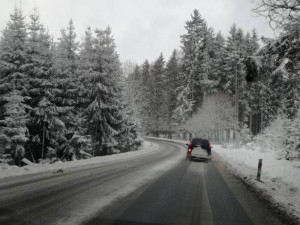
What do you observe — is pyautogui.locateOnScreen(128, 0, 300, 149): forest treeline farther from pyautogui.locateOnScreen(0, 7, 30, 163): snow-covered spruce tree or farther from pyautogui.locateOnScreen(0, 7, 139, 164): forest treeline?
pyautogui.locateOnScreen(0, 7, 30, 163): snow-covered spruce tree

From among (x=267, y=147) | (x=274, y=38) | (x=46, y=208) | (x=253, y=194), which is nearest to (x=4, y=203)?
(x=46, y=208)

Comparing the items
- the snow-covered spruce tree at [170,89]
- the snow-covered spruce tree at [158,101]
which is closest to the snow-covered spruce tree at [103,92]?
the snow-covered spruce tree at [170,89]

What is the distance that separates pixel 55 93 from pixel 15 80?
3375mm

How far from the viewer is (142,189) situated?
8.77 metres

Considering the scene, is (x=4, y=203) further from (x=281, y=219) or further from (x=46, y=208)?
(x=281, y=219)

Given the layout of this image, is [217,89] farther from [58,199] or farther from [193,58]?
[58,199]

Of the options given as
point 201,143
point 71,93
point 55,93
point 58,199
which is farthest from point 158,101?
point 58,199

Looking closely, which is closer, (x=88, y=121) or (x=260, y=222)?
(x=260, y=222)

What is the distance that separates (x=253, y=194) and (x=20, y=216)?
718 cm

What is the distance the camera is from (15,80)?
21.9 metres

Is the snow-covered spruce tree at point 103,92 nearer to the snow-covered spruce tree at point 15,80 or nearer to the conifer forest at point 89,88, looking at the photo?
the conifer forest at point 89,88

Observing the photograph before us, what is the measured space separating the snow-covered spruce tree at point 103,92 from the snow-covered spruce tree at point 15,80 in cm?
659

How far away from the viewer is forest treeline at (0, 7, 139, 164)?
69.3ft

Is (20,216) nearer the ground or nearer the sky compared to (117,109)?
nearer the ground
